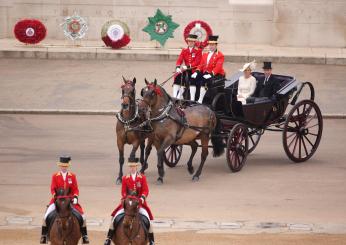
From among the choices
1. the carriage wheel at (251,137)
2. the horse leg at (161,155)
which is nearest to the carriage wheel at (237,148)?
the carriage wheel at (251,137)

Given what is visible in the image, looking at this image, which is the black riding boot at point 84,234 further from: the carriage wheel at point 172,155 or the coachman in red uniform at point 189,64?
the coachman in red uniform at point 189,64

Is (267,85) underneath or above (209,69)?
underneath

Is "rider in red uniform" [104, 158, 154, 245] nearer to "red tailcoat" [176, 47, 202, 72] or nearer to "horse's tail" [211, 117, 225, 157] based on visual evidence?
Result: "horse's tail" [211, 117, 225, 157]

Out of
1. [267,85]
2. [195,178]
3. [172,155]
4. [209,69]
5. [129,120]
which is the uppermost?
[209,69]

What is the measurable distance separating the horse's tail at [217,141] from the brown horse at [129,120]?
1.55m

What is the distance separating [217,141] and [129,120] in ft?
7.44

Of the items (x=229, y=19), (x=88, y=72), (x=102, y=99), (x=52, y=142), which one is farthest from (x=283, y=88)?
(x=229, y=19)

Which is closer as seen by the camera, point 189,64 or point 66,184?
point 66,184

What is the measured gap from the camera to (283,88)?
24.5 metres

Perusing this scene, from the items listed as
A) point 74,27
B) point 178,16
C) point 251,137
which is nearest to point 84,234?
point 251,137

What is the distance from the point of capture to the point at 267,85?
80.1ft

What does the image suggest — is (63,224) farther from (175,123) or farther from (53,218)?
(175,123)

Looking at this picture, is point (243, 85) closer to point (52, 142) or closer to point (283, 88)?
point (283, 88)

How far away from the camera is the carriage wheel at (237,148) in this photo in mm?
23297
